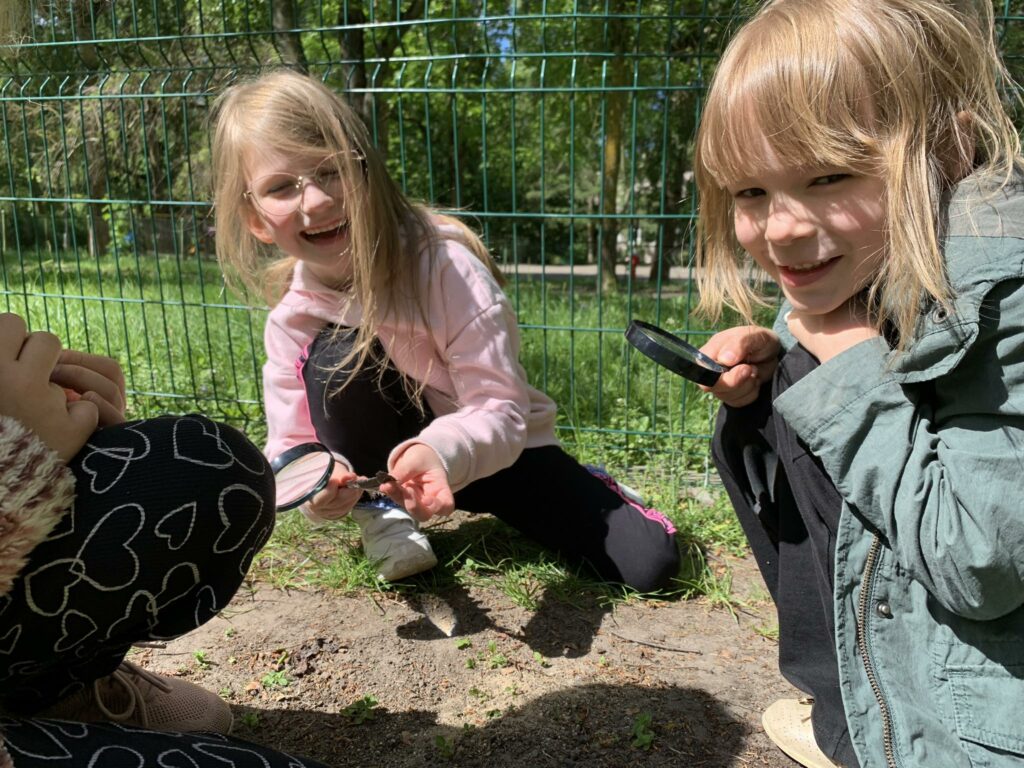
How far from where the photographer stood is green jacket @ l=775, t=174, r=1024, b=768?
3.33 ft

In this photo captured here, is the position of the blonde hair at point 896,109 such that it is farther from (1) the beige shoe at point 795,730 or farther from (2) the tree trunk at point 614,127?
(2) the tree trunk at point 614,127

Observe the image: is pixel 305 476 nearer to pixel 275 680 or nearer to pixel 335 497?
pixel 335 497

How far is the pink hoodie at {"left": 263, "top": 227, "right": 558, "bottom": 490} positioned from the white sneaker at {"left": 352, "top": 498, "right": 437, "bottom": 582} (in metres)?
0.26

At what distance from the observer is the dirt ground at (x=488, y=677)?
1465mm

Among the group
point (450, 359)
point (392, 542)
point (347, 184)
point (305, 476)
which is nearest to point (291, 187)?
point (347, 184)

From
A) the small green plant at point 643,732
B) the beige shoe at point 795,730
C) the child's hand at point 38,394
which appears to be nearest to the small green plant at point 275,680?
the small green plant at point 643,732

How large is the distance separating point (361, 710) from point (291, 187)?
1.14 metres

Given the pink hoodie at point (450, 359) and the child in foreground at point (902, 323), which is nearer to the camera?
the child in foreground at point (902, 323)

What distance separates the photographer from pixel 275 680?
167cm

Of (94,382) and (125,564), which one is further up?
(94,382)

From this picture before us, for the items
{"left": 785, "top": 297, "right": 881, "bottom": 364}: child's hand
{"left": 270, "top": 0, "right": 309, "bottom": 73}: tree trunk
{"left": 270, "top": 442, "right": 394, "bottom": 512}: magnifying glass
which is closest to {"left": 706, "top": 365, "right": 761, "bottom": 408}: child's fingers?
{"left": 785, "top": 297, "right": 881, "bottom": 364}: child's hand

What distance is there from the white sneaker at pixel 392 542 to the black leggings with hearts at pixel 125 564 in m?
0.84

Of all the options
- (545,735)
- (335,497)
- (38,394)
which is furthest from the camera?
(335,497)

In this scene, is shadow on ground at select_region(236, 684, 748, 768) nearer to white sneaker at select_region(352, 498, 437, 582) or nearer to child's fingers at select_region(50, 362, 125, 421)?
white sneaker at select_region(352, 498, 437, 582)
